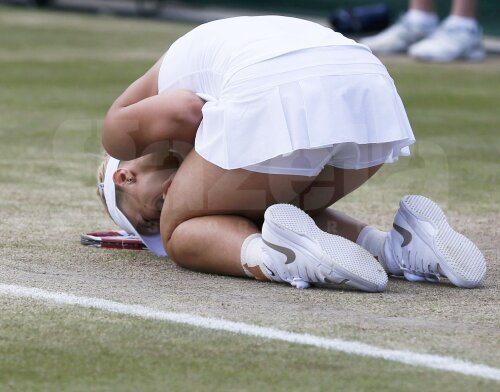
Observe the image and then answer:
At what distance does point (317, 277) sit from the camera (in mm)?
3188

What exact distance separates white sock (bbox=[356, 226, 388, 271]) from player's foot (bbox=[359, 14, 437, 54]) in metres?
7.48

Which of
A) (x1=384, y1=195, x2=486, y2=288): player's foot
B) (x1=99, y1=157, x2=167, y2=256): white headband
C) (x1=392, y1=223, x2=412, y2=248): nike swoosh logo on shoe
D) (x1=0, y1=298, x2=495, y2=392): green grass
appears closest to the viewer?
(x1=0, y1=298, x2=495, y2=392): green grass

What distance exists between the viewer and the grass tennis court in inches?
96.7

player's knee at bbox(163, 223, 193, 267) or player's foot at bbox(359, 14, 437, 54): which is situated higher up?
player's knee at bbox(163, 223, 193, 267)

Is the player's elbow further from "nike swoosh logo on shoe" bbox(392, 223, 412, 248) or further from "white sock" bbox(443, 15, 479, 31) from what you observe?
"white sock" bbox(443, 15, 479, 31)

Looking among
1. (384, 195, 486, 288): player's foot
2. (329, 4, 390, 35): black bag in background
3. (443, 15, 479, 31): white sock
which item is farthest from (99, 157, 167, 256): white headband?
(329, 4, 390, 35): black bag in background

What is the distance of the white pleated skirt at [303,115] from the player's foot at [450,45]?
7.24 metres

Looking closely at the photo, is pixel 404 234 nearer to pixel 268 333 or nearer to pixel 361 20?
pixel 268 333

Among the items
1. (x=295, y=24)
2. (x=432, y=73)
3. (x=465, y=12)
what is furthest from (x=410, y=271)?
(x=465, y=12)

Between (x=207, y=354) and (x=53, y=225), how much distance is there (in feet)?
5.69

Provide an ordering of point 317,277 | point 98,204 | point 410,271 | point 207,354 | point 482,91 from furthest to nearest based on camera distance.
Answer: point 482,91 → point 98,204 → point 410,271 → point 317,277 → point 207,354

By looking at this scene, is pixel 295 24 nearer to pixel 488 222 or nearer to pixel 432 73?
pixel 488 222

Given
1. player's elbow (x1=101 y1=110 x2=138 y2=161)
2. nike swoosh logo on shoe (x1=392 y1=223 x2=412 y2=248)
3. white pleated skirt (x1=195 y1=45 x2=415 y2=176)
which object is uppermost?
white pleated skirt (x1=195 y1=45 x2=415 y2=176)

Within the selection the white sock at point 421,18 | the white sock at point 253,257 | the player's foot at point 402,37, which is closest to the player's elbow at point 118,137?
the white sock at point 253,257
